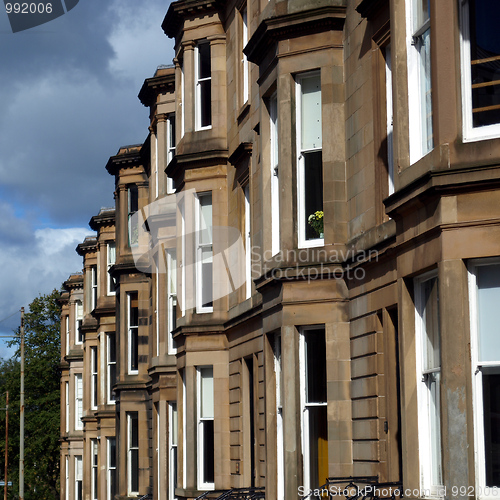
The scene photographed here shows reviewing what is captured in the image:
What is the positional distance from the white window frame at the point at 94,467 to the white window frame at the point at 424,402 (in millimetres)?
32863

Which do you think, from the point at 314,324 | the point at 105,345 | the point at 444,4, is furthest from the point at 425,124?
the point at 105,345

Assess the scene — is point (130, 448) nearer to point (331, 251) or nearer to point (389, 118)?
point (331, 251)

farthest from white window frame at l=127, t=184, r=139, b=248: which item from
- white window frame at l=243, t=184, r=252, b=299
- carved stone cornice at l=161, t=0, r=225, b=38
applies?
white window frame at l=243, t=184, r=252, b=299

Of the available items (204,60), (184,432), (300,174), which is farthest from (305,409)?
(204,60)

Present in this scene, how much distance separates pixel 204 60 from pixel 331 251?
10.0 metres

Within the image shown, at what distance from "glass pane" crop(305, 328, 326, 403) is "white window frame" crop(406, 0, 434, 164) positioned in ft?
14.5

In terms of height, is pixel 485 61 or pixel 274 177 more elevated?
pixel 274 177

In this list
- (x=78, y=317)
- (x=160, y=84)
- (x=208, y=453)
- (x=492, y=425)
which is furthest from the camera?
(x=78, y=317)

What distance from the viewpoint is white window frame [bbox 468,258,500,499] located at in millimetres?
9578

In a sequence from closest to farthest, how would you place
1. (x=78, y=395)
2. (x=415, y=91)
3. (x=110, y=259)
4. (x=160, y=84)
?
1. (x=415, y=91)
2. (x=160, y=84)
3. (x=110, y=259)
4. (x=78, y=395)

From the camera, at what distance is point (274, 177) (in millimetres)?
16688

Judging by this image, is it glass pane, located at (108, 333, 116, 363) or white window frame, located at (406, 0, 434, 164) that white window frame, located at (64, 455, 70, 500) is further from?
white window frame, located at (406, 0, 434, 164)

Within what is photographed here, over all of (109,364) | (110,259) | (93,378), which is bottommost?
(93,378)

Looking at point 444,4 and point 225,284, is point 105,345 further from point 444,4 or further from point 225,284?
point 444,4
